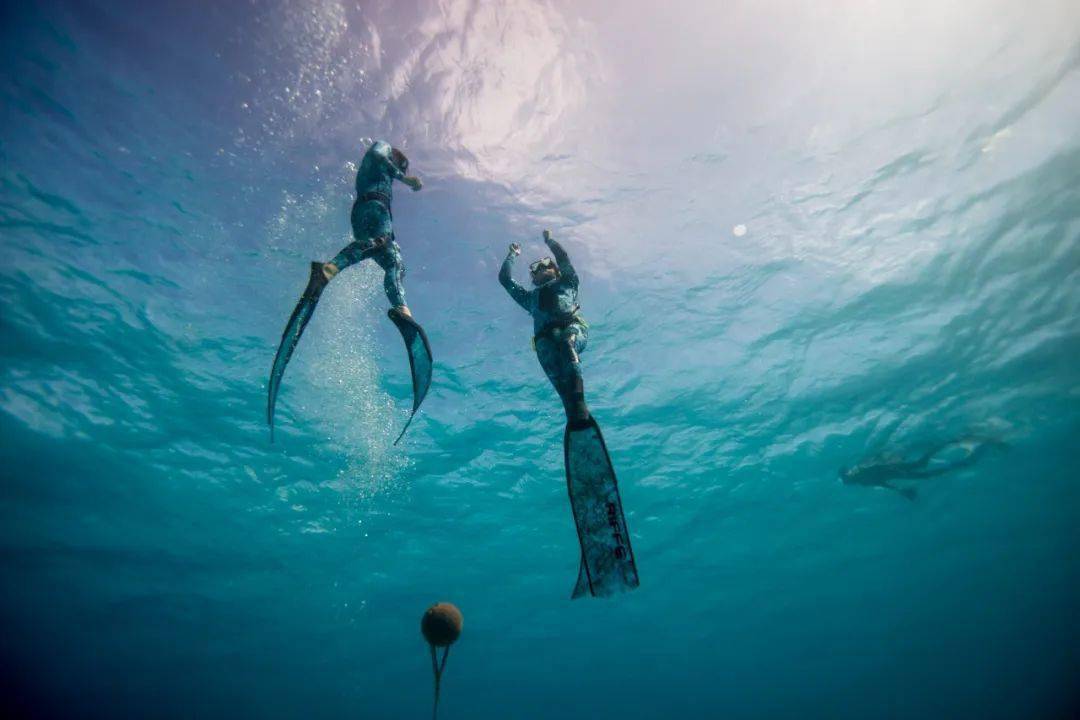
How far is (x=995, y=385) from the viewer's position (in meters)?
16.8

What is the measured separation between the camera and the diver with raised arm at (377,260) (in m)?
4.56

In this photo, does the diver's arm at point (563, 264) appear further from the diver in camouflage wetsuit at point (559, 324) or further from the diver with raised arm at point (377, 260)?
the diver with raised arm at point (377, 260)

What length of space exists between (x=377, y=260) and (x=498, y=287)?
20.1 feet

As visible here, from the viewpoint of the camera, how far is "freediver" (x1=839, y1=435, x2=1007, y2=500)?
1888cm

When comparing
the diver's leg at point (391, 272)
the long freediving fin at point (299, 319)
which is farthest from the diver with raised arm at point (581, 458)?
the long freediving fin at point (299, 319)

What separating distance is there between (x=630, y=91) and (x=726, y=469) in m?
16.4

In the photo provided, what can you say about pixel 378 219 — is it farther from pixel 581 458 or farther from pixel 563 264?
pixel 581 458

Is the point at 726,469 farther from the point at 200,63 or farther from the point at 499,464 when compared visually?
the point at 200,63

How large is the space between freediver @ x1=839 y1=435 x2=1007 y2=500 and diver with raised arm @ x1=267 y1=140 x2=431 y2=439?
20.4m

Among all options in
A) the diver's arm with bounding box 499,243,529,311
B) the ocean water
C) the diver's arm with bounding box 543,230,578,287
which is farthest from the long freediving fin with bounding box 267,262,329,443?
the ocean water

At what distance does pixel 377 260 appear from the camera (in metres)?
5.21

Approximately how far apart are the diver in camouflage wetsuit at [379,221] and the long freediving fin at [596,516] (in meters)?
2.30

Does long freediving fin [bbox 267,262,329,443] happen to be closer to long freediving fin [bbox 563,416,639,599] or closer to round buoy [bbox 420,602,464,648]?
round buoy [bbox 420,602,464,648]

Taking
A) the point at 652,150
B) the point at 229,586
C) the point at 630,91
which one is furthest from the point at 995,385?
the point at 229,586
